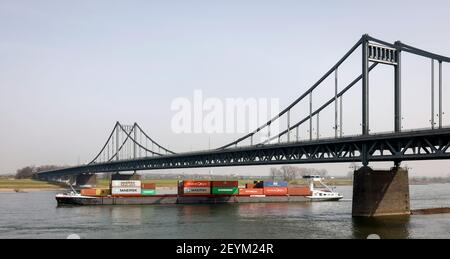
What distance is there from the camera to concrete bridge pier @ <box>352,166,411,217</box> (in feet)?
178

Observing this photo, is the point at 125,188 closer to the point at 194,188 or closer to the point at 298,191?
the point at 194,188

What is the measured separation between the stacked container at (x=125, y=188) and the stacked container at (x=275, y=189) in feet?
76.2

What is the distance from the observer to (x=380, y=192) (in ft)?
180

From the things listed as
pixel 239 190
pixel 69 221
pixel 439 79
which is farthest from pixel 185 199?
pixel 439 79

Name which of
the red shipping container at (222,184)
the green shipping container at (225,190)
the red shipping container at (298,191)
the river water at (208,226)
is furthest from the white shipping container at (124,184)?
the red shipping container at (298,191)

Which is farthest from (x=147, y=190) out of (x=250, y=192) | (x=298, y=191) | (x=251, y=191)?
(x=298, y=191)

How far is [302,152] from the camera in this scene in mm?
65500

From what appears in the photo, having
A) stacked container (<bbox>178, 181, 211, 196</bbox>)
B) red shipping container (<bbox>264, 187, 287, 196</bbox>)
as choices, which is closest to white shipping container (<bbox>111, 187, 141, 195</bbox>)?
stacked container (<bbox>178, 181, 211, 196</bbox>)

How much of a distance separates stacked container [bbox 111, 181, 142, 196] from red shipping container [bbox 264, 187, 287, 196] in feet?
75.6

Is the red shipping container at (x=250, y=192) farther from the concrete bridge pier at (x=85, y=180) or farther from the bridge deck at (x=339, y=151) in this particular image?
the concrete bridge pier at (x=85, y=180)

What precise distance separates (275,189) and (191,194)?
16312mm

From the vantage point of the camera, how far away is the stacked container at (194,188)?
80.4 meters
